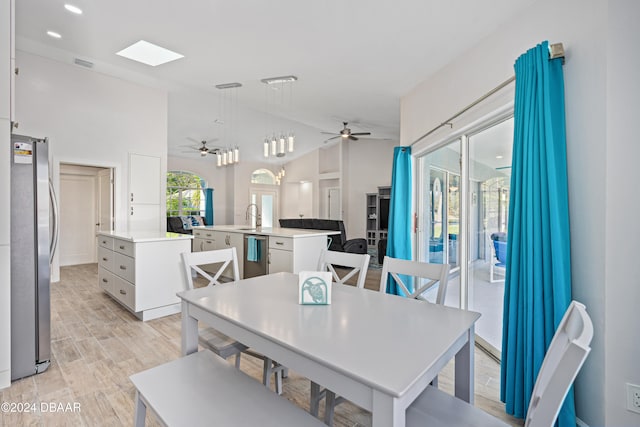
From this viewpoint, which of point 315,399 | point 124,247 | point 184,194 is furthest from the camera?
point 184,194

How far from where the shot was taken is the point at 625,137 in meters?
1.49

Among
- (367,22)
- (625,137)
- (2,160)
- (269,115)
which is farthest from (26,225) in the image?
(269,115)

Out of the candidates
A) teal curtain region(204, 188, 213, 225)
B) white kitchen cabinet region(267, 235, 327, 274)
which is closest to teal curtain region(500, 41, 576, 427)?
white kitchen cabinet region(267, 235, 327, 274)

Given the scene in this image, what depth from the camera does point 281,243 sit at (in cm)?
411

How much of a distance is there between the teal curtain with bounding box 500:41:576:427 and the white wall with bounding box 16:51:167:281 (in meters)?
5.16

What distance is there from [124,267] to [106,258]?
0.69 m

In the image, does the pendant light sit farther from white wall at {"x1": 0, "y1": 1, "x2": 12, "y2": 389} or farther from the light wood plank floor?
white wall at {"x1": 0, "y1": 1, "x2": 12, "y2": 389}

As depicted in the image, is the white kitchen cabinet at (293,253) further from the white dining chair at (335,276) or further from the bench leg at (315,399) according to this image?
the bench leg at (315,399)

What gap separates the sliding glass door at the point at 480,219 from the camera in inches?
103

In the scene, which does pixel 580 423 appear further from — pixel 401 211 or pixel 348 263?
pixel 401 211

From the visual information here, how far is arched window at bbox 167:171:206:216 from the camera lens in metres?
9.81

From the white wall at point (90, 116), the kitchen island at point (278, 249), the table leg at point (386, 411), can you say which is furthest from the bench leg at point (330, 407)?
the white wall at point (90, 116)

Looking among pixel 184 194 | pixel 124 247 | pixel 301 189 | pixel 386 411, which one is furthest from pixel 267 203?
pixel 386 411

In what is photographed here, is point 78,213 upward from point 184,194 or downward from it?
downward
